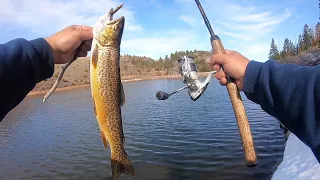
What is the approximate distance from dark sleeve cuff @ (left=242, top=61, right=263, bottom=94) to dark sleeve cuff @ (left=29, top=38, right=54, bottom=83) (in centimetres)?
186

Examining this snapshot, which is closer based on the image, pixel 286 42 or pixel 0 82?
pixel 0 82

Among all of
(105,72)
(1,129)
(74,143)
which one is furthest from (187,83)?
(1,129)

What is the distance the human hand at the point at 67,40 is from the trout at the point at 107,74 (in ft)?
0.43

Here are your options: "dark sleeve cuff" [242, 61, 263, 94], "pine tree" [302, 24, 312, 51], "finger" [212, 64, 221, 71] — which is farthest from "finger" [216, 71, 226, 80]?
"pine tree" [302, 24, 312, 51]

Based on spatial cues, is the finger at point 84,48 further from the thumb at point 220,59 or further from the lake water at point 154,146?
the lake water at point 154,146

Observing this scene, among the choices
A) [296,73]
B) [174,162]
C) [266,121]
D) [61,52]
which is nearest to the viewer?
[296,73]

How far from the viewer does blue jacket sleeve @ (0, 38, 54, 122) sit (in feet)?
8.71

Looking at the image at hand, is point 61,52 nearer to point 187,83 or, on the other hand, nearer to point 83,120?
point 187,83

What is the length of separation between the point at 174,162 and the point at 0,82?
34.6 feet

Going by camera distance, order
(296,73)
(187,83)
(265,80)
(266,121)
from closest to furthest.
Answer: (296,73)
(265,80)
(187,83)
(266,121)

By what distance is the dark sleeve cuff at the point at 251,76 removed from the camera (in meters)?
2.75

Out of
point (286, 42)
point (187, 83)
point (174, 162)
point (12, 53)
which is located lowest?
point (174, 162)

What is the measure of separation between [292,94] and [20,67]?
2.29 m

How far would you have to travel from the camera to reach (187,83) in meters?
4.73
